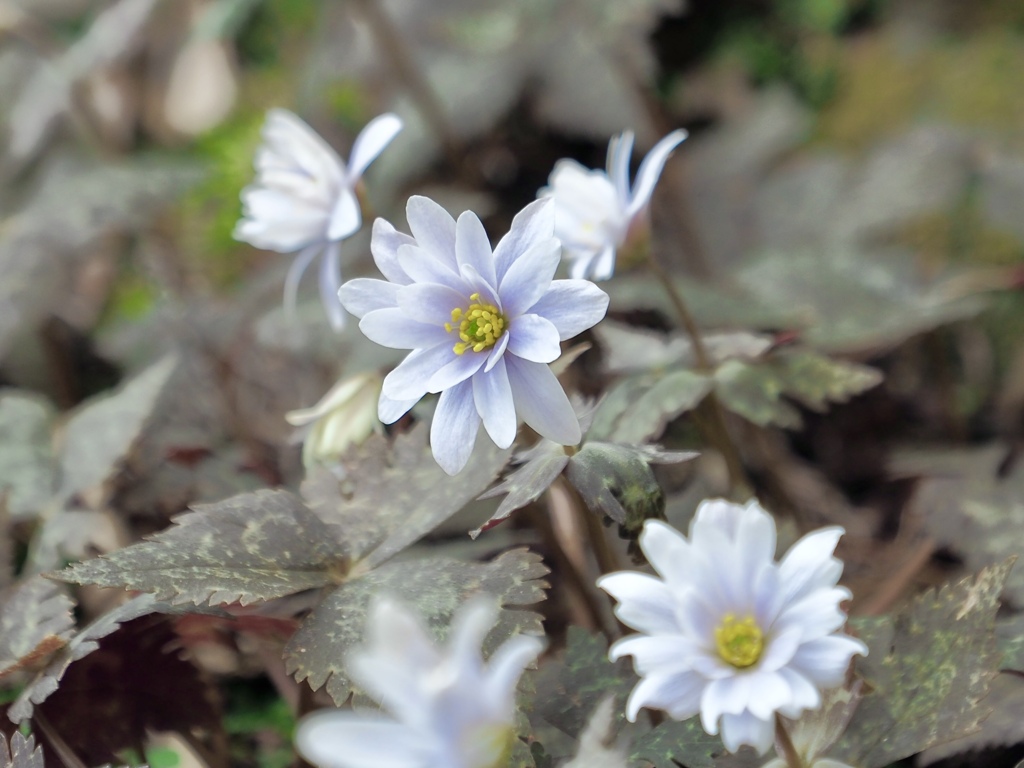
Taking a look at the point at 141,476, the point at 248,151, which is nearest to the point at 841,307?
the point at 141,476

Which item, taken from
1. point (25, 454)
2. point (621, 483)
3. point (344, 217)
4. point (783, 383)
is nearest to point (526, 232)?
point (621, 483)

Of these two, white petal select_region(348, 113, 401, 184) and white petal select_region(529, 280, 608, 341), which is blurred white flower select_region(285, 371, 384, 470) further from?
white petal select_region(529, 280, 608, 341)

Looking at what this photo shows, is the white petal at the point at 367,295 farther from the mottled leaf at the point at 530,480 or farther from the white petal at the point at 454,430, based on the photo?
the mottled leaf at the point at 530,480

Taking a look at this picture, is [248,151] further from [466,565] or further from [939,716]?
[939,716]

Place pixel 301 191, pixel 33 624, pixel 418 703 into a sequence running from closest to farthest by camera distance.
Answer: pixel 418 703
pixel 33 624
pixel 301 191

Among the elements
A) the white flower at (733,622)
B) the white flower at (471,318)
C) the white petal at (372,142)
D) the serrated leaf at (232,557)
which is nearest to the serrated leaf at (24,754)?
the serrated leaf at (232,557)

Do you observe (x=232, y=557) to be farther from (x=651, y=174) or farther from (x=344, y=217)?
(x=651, y=174)
